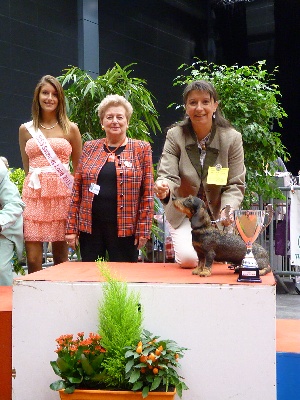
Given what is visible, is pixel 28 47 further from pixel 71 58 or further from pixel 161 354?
pixel 161 354

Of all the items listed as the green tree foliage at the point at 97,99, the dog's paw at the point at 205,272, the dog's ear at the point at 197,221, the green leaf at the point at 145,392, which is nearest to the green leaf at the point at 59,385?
the green leaf at the point at 145,392

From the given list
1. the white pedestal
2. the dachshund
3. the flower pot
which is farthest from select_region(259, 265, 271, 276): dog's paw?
the flower pot

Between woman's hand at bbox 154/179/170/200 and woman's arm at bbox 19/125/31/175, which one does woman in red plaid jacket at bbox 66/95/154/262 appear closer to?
woman's arm at bbox 19/125/31/175

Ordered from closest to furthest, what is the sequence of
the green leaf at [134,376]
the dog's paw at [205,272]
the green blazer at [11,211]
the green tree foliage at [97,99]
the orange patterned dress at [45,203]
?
1. the green leaf at [134,376]
2. the dog's paw at [205,272]
3. the green blazer at [11,211]
4. the orange patterned dress at [45,203]
5. the green tree foliage at [97,99]

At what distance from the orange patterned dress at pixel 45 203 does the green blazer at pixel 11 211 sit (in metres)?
0.15

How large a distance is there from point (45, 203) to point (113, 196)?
0.44 m

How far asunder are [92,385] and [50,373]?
21 cm

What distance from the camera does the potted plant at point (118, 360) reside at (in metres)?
1.54

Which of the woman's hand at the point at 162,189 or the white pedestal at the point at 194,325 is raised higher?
the woman's hand at the point at 162,189

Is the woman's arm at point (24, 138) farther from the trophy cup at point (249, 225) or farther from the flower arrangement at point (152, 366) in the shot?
the flower arrangement at point (152, 366)

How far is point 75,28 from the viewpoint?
926 cm

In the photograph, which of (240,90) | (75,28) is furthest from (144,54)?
(240,90)

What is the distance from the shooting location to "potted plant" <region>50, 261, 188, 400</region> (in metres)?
1.54

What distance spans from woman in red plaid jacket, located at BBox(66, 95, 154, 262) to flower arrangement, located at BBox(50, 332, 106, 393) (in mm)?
1046
